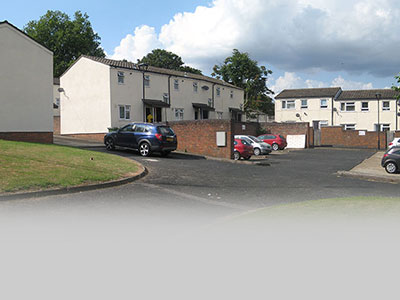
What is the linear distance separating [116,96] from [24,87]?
11.6 m

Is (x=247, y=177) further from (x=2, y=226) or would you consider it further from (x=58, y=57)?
(x=58, y=57)

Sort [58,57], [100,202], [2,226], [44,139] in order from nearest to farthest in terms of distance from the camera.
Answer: [2,226], [100,202], [44,139], [58,57]

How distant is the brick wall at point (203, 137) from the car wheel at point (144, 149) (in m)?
4.29

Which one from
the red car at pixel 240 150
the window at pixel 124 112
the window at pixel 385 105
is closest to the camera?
the red car at pixel 240 150

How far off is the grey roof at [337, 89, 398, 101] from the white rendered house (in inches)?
1597

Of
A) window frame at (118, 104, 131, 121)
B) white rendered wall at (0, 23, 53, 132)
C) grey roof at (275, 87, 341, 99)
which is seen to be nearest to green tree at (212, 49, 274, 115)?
grey roof at (275, 87, 341, 99)

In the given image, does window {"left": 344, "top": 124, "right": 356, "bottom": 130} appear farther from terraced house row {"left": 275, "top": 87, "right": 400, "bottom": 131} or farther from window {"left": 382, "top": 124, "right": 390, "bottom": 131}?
window {"left": 382, "top": 124, "right": 390, "bottom": 131}

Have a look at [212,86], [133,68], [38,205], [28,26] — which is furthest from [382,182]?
[28,26]

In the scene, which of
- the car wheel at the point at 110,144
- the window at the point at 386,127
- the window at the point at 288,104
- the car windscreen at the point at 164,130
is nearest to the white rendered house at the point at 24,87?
the car wheel at the point at 110,144

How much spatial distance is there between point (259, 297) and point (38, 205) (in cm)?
567

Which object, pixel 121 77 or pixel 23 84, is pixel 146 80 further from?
pixel 23 84

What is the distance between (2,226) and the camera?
5.97 m

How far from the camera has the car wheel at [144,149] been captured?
19.1 m

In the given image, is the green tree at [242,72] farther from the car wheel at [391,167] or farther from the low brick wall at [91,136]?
the car wheel at [391,167]
